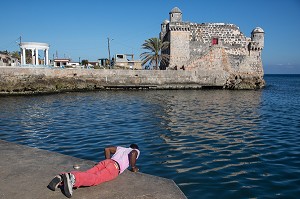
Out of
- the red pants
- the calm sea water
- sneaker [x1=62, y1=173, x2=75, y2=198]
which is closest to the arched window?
the calm sea water

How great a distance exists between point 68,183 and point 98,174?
2.18ft

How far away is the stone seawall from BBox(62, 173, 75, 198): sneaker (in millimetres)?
31835

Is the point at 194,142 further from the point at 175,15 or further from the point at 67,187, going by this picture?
the point at 175,15

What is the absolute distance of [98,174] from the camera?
5230 mm

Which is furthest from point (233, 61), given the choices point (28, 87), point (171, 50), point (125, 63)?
point (28, 87)

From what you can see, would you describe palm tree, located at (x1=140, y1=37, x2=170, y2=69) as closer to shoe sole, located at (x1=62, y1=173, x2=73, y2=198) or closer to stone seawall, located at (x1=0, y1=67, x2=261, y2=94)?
stone seawall, located at (x1=0, y1=67, x2=261, y2=94)

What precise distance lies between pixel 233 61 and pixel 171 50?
34.7ft

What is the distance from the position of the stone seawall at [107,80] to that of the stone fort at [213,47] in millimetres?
1730

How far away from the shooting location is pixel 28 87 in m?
34.8

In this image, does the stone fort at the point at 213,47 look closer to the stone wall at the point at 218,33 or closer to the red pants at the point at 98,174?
the stone wall at the point at 218,33

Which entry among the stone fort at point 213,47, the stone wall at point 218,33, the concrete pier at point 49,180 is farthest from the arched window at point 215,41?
the concrete pier at point 49,180

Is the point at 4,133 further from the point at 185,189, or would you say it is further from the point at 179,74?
the point at 179,74

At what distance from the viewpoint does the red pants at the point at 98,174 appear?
16.3ft

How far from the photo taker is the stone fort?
45469 mm
